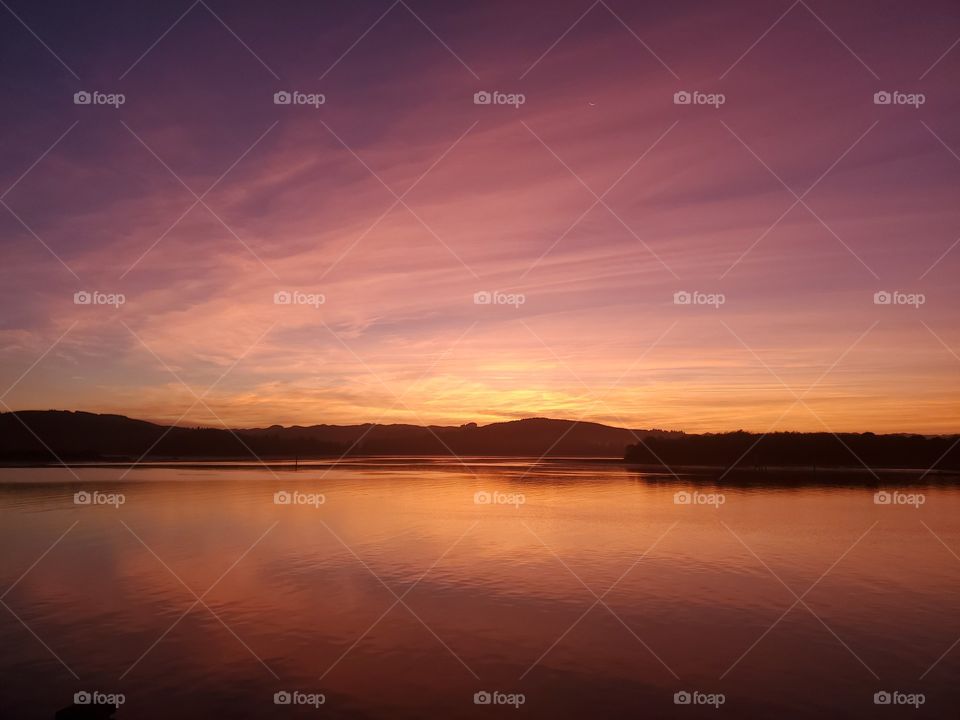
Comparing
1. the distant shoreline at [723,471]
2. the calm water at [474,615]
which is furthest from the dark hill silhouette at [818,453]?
the calm water at [474,615]

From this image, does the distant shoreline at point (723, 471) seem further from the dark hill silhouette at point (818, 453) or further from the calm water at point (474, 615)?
the calm water at point (474, 615)

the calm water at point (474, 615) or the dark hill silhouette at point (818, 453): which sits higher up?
the dark hill silhouette at point (818, 453)

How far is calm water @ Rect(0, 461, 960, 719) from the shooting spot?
48.4 ft

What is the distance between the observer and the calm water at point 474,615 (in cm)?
1474

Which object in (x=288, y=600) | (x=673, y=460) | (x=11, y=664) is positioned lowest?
(x=11, y=664)

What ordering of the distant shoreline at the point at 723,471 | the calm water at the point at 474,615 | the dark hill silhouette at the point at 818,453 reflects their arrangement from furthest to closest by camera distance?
the dark hill silhouette at the point at 818,453, the distant shoreline at the point at 723,471, the calm water at the point at 474,615

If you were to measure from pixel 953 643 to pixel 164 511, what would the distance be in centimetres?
4069

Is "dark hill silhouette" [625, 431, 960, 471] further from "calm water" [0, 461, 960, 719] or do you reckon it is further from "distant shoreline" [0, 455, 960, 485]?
"calm water" [0, 461, 960, 719]

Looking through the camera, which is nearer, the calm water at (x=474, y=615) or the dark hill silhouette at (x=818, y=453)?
the calm water at (x=474, y=615)

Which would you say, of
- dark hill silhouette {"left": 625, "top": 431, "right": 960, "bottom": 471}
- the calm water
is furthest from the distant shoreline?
the calm water

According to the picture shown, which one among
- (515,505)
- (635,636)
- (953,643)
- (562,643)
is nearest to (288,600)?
(562,643)

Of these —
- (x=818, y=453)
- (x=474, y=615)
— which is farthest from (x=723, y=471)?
(x=474, y=615)

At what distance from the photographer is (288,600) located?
21.7 meters

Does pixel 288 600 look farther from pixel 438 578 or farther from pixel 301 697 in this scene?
pixel 301 697
